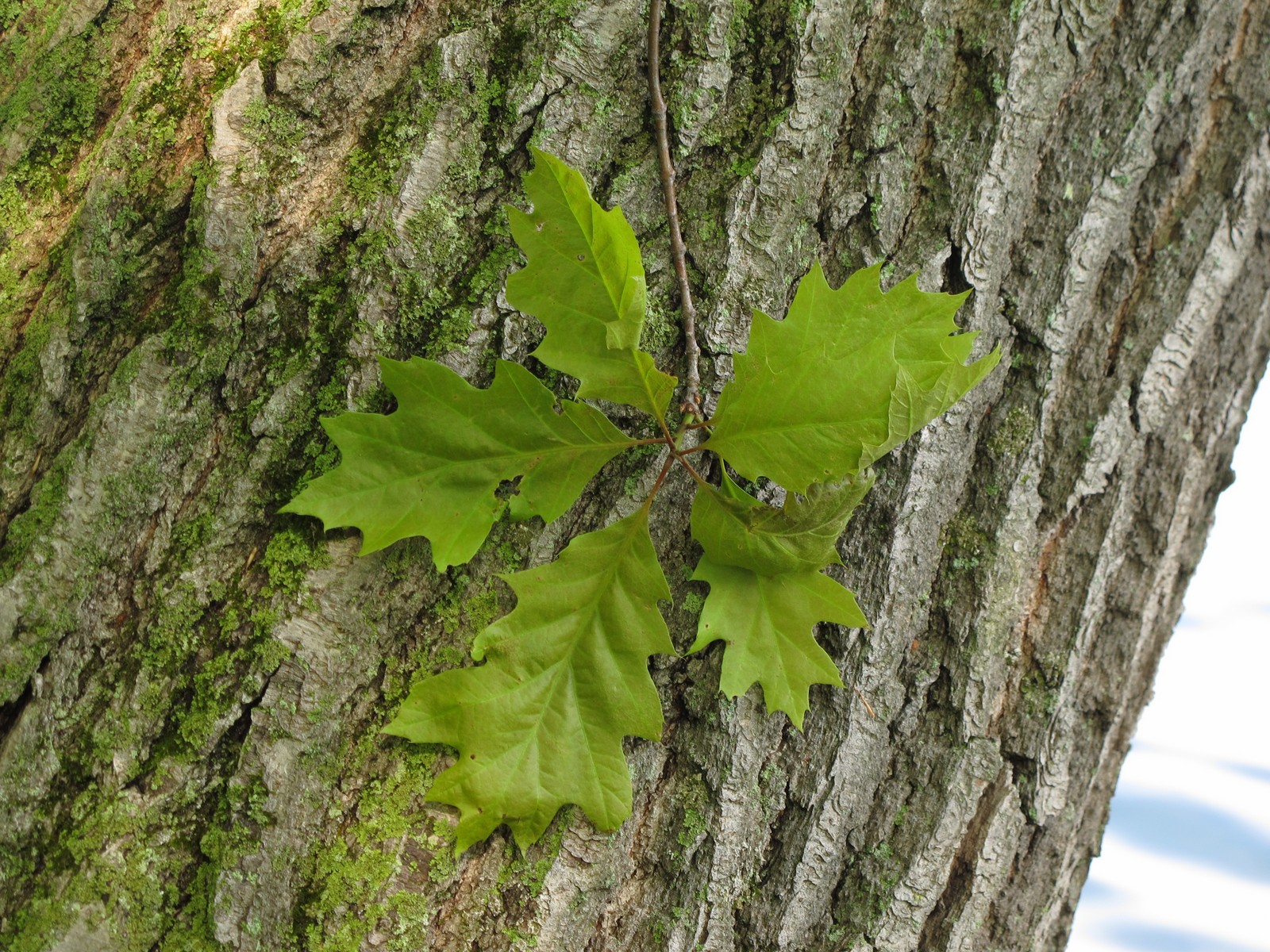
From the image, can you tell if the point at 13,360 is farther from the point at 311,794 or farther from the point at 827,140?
the point at 827,140

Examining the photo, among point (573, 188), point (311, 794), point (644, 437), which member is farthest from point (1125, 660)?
point (311, 794)

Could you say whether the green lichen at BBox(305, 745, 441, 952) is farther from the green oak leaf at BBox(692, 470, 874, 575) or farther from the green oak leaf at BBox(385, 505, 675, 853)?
the green oak leaf at BBox(692, 470, 874, 575)

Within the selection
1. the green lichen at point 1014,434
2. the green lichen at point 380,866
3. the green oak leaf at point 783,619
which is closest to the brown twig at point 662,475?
the green oak leaf at point 783,619

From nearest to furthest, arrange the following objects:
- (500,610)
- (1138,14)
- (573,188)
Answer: (573,188) → (500,610) → (1138,14)

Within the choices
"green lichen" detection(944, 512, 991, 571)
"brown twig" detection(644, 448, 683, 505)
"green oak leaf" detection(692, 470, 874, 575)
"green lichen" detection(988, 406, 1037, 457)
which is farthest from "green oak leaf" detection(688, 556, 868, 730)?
"green lichen" detection(988, 406, 1037, 457)

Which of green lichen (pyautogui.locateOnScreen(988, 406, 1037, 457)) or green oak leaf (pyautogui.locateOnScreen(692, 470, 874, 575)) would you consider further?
green lichen (pyautogui.locateOnScreen(988, 406, 1037, 457))

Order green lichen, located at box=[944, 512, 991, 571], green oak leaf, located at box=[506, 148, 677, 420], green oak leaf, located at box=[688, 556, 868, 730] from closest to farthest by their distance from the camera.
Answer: green oak leaf, located at box=[506, 148, 677, 420] < green oak leaf, located at box=[688, 556, 868, 730] < green lichen, located at box=[944, 512, 991, 571]

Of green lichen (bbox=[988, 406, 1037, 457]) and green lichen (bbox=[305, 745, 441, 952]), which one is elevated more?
green lichen (bbox=[988, 406, 1037, 457])
